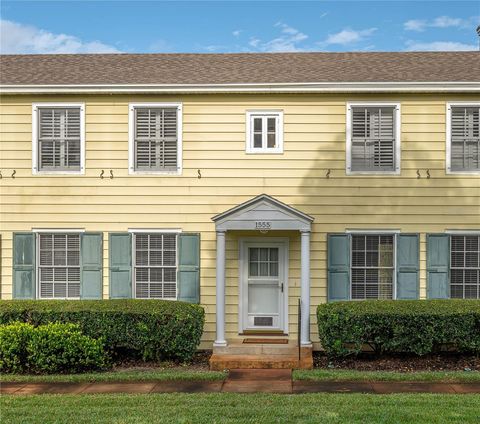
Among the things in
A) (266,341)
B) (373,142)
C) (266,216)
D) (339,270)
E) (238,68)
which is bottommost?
(266,341)

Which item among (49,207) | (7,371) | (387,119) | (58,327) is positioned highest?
(387,119)

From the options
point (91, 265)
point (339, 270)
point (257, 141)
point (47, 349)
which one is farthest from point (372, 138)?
point (47, 349)

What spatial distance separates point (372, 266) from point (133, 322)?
4811 millimetres

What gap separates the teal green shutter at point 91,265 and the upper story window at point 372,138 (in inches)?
211

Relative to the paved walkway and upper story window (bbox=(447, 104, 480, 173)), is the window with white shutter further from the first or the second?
upper story window (bbox=(447, 104, 480, 173))

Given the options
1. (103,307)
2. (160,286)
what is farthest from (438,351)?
(103,307)

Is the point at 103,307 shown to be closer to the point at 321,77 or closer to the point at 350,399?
the point at 350,399

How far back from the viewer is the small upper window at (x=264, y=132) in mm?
11406

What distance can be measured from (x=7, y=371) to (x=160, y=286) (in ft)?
10.5

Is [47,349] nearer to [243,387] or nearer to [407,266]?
[243,387]

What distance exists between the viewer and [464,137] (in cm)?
1130

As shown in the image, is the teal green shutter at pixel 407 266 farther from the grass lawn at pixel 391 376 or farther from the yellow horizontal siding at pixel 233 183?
the grass lawn at pixel 391 376

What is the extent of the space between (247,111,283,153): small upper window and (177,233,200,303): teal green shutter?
220cm

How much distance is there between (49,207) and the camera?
37.8ft
